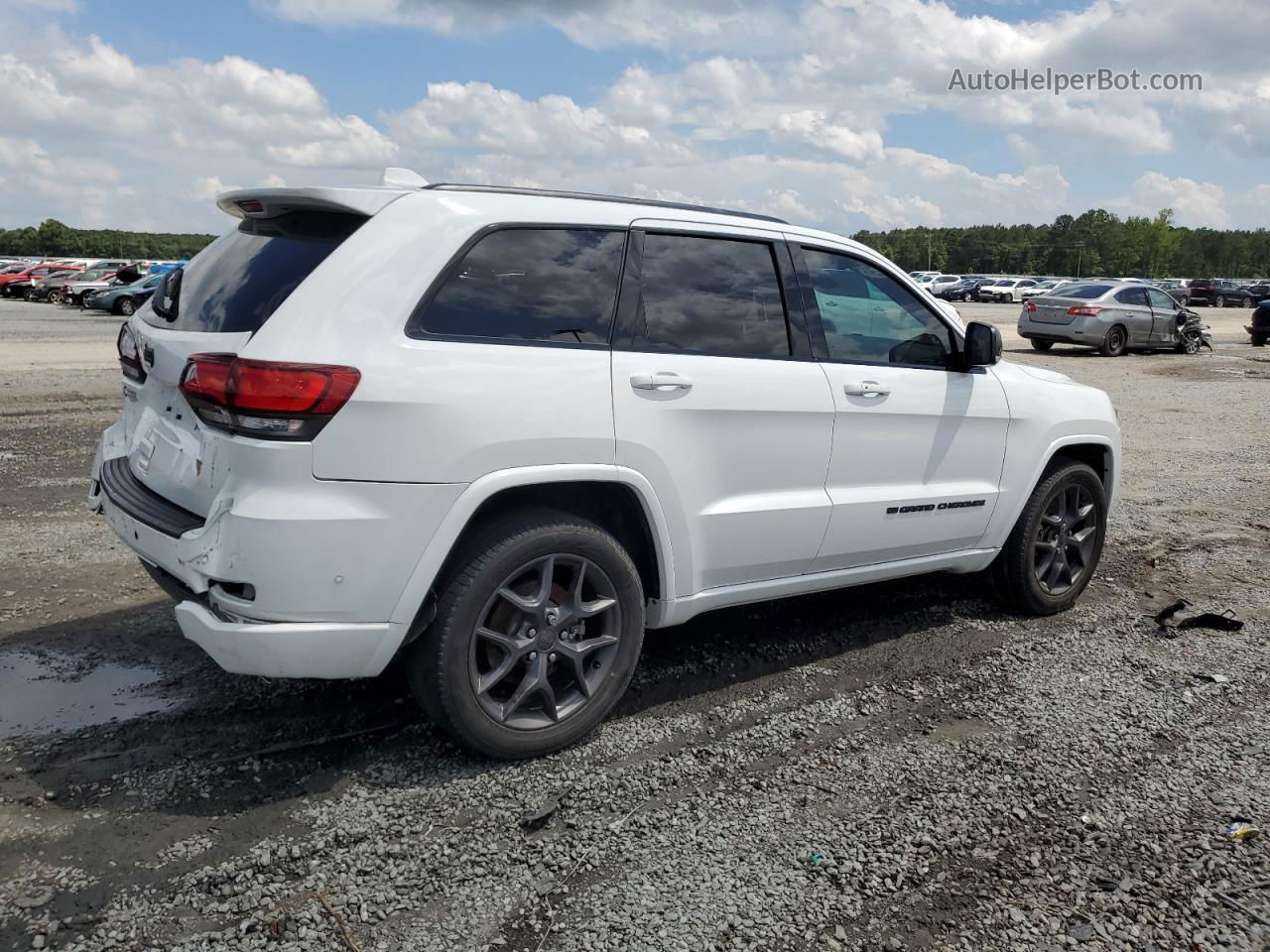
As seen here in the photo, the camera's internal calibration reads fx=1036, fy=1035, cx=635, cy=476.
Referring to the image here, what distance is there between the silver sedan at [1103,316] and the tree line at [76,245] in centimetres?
10263

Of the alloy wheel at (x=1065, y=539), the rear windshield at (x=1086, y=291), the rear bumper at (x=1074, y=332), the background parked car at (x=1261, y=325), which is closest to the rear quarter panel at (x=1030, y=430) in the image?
the alloy wheel at (x=1065, y=539)

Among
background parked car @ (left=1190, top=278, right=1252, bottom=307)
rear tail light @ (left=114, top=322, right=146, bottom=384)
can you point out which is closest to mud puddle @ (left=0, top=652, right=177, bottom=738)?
rear tail light @ (left=114, top=322, right=146, bottom=384)

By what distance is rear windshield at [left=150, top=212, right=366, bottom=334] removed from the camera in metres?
3.34

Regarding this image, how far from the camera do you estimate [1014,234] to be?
513 feet

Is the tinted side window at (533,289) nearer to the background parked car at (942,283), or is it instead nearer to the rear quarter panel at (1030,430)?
the rear quarter panel at (1030,430)

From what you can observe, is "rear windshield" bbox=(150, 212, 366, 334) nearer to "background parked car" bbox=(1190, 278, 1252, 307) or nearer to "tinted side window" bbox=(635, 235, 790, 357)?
"tinted side window" bbox=(635, 235, 790, 357)

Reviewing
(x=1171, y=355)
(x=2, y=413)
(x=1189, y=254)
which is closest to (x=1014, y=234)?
(x=1189, y=254)

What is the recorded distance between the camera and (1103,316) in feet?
72.5

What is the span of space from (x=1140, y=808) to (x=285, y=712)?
3.03 meters

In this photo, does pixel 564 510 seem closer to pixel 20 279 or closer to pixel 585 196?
pixel 585 196

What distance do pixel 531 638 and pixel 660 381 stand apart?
39.8 inches

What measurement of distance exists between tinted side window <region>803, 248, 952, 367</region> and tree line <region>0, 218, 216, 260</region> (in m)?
115

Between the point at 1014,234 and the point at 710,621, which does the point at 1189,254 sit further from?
the point at 710,621

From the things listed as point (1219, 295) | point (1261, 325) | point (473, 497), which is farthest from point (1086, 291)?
point (1219, 295)
